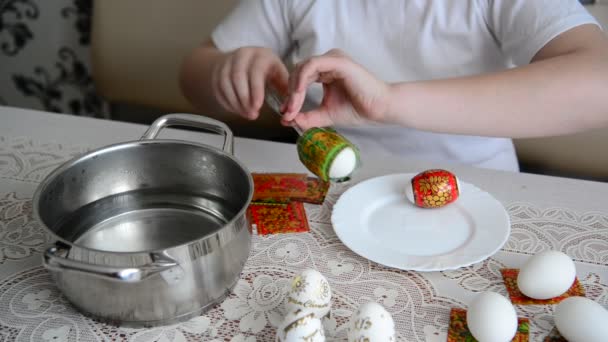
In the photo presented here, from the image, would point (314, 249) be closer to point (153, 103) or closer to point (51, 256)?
point (51, 256)

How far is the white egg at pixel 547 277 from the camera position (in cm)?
52

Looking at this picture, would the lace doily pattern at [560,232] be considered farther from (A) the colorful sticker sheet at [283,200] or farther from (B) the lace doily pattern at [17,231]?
(B) the lace doily pattern at [17,231]

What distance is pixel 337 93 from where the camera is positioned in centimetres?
76

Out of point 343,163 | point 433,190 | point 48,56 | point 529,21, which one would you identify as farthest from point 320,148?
point 48,56

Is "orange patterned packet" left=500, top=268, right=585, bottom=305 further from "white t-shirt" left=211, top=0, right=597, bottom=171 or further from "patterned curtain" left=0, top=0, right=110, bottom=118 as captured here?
"patterned curtain" left=0, top=0, right=110, bottom=118

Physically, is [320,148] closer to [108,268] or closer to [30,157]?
[108,268]

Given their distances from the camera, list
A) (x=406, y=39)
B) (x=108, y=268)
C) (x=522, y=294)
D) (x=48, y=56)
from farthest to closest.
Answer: (x=48, y=56), (x=406, y=39), (x=522, y=294), (x=108, y=268)

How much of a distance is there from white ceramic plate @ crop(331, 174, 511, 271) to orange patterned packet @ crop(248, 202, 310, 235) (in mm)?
39

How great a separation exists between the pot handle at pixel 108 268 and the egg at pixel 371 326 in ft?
0.49

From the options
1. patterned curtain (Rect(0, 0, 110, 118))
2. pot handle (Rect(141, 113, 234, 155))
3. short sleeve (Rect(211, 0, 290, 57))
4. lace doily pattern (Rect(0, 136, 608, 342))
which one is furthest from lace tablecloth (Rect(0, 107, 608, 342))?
patterned curtain (Rect(0, 0, 110, 118))

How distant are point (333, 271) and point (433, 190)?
150 millimetres

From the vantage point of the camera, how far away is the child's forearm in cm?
74

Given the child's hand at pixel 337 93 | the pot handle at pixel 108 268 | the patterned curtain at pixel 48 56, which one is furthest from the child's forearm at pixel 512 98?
the patterned curtain at pixel 48 56

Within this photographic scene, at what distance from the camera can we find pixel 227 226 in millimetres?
478
